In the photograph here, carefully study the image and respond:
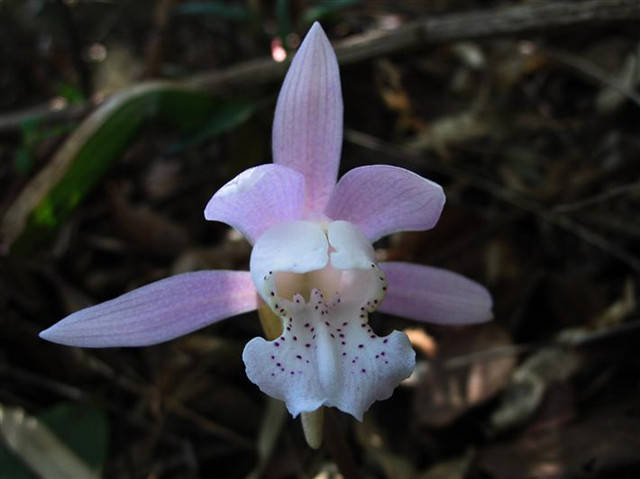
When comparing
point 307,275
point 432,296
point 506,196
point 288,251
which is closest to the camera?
point 288,251

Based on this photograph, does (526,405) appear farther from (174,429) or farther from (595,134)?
(595,134)

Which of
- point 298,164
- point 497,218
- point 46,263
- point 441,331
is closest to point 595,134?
point 497,218

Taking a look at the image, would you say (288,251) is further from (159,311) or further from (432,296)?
(432,296)

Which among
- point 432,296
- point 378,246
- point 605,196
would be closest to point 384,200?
point 432,296

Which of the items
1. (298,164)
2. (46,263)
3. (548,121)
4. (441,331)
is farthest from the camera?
(548,121)

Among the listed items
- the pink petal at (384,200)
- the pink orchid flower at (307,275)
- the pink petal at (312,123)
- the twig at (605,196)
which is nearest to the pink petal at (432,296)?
the pink orchid flower at (307,275)

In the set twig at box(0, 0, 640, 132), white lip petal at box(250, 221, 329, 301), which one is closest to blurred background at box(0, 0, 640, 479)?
twig at box(0, 0, 640, 132)

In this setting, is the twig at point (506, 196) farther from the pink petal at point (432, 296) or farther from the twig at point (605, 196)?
the pink petal at point (432, 296)
